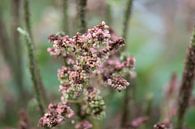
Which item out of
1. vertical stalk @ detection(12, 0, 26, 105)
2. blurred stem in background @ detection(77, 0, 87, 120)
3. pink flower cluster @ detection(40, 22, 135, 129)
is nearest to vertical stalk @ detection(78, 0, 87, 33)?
blurred stem in background @ detection(77, 0, 87, 120)

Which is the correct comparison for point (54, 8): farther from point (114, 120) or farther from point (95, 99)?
point (95, 99)

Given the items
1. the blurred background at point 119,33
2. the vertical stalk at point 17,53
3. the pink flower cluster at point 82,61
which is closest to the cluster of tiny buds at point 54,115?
the pink flower cluster at point 82,61

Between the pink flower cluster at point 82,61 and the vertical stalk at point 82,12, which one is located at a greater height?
the vertical stalk at point 82,12

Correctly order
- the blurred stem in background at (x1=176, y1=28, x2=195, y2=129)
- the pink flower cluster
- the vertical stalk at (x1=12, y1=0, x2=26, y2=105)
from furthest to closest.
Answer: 1. the vertical stalk at (x1=12, y1=0, x2=26, y2=105)
2. the blurred stem in background at (x1=176, y1=28, x2=195, y2=129)
3. the pink flower cluster

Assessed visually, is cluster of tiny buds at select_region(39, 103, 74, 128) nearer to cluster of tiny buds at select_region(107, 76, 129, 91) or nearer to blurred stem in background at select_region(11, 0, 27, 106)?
cluster of tiny buds at select_region(107, 76, 129, 91)

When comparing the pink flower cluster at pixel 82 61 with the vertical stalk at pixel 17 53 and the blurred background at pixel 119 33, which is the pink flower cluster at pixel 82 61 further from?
the vertical stalk at pixel 17 53

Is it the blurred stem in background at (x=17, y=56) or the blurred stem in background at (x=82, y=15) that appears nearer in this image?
the blurred stem in background at (x=82, y=15)
